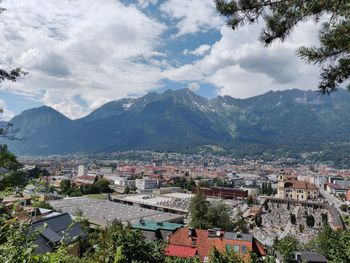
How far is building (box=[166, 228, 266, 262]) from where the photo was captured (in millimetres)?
18969

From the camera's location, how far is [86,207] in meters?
42.1

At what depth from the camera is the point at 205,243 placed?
65.2 ft

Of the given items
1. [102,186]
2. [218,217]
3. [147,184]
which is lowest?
[147,184]

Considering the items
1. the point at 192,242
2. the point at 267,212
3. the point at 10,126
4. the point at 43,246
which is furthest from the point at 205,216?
the point at 267,212

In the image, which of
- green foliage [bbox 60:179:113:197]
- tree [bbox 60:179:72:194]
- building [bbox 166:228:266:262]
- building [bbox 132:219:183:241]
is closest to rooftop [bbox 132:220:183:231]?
building [bbox 132:219:183:241]

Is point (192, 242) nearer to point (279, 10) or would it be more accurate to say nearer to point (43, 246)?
point (43, 246)

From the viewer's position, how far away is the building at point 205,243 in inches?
747

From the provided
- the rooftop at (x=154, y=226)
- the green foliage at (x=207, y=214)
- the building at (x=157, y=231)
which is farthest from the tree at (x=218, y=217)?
the building at (x=157, y=231)

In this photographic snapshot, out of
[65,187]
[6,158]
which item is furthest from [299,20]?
[65,187]

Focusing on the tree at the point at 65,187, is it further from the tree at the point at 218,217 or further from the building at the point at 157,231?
the building at the point at 157,231

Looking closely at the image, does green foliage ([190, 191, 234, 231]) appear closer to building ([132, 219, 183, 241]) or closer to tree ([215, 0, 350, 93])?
building ([132, 219, 183, 241])

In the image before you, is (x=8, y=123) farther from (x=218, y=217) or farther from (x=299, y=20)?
(x=218, y=217)

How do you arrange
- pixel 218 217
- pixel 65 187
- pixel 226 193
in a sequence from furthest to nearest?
pixel 226 193, pixel 65 187, pixel 218 217

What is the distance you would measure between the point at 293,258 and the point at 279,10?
1785 cm
